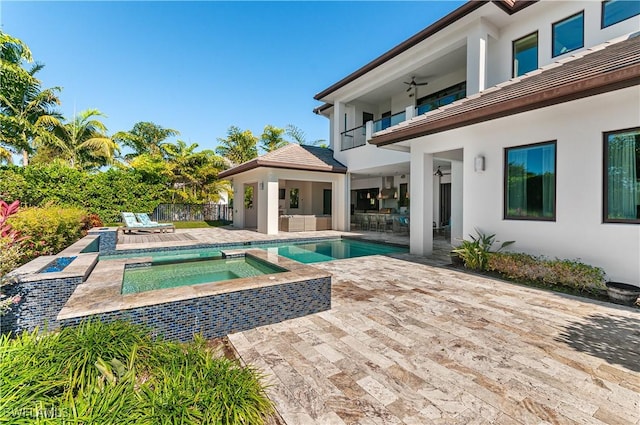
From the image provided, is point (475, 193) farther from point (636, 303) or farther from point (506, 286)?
point (636, 303)

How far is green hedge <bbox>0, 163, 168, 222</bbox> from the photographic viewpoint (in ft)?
52.5

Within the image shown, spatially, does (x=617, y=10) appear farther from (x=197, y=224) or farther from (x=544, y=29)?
(x=197, y=224)

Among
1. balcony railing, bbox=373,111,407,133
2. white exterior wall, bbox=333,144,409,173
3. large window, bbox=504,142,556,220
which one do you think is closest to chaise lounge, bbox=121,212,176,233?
white exterior wall, bbox=333,144,409,173

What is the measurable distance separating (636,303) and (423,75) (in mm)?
11747

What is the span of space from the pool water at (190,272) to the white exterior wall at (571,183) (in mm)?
6227

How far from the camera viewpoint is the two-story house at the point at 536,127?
5.75 meters

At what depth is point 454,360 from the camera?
3.39 metres

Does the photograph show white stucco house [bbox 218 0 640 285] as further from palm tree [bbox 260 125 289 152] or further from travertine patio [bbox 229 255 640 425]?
palm tree [bbox 260 125 289 152]

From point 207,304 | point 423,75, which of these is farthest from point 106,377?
point 423,75

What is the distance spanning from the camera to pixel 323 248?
501 inches

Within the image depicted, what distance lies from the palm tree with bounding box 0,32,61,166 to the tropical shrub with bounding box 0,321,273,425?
75.3 ft

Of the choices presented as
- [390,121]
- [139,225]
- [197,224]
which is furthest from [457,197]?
[197,224]

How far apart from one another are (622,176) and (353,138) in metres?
12.5

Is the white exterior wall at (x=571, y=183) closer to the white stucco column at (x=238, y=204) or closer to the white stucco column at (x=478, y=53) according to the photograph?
Result: the white stucco column at (x=478, y=53)
